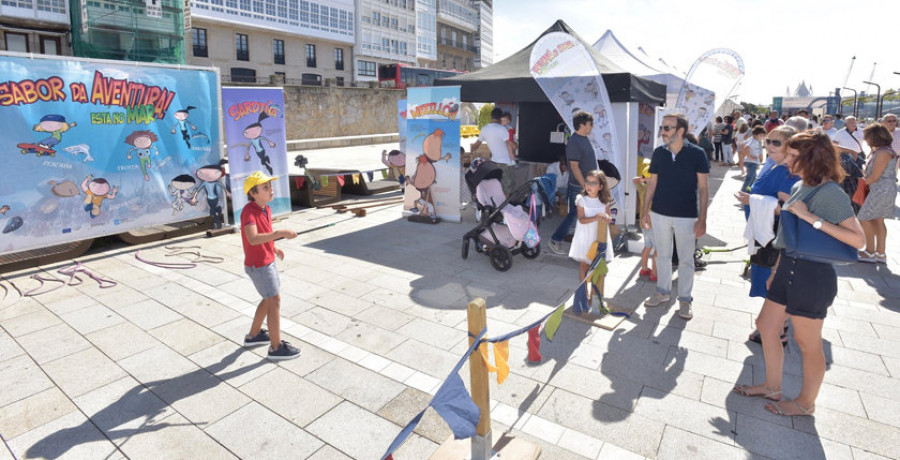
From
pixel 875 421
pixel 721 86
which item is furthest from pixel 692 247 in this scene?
pixel 721 86

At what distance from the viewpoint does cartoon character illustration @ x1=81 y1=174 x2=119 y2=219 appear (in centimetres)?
734

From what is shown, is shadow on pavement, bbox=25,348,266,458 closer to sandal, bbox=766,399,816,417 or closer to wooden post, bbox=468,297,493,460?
wooden post, bbox=468,297,493,460

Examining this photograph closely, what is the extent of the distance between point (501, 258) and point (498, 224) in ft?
1.76

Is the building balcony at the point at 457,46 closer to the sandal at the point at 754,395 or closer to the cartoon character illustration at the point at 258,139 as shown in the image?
the cartoon character illustration at the point at 258,139

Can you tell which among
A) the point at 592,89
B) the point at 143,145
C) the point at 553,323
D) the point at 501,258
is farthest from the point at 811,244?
the point at 143,145

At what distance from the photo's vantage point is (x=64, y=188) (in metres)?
7.11

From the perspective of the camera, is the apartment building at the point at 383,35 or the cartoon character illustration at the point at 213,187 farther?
the apartment building at the point at 383,35

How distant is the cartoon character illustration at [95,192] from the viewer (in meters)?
7.34

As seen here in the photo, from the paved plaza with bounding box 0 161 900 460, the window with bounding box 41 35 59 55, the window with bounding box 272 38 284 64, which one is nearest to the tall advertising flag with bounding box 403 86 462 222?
the paved plaza with bounding box 0 161 900 460

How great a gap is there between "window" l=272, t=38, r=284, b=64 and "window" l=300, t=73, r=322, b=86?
2760 mm

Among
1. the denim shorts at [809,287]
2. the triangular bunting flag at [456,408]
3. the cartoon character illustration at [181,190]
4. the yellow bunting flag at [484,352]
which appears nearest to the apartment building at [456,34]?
the cartoon character illustration at [181,190]

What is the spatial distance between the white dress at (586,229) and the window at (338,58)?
55023 mm

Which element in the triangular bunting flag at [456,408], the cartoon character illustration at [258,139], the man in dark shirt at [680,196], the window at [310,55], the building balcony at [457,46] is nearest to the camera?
the triangular bunting flag at [456,408]

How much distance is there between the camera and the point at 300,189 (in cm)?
1160
